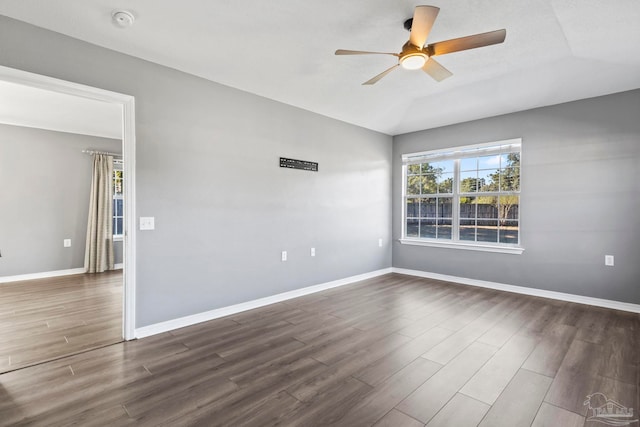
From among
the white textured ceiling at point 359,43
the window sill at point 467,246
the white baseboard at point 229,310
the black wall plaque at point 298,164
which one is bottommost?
the white baseboard at point 229,310

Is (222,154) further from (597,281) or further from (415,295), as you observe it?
(597,281)

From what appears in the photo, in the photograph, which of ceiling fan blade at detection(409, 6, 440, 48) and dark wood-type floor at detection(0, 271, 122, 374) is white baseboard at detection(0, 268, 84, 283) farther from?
ceiling fan blade at detection(409, 6, 440, 48)

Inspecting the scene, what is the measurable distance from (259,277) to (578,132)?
4.54m

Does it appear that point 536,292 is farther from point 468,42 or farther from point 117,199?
point 117,199

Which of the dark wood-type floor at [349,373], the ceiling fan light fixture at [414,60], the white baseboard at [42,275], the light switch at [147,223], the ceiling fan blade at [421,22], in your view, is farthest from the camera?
the white baseboard at [42,275]

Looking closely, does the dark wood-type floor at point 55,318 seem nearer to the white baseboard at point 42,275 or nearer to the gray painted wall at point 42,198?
the white baseboard at point 42,275

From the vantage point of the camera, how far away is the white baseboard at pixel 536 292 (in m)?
3.70

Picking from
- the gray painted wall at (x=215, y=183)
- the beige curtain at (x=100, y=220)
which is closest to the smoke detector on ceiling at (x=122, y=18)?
the gray painted wall at (x=215, y=183)

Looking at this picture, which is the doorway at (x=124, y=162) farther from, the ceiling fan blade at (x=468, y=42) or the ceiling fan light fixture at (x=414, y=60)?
the ceiling fan blade at (x=468, y=42)

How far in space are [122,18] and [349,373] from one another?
3.19m

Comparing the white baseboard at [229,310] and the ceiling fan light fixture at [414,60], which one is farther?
the white baseboard at [229,310]

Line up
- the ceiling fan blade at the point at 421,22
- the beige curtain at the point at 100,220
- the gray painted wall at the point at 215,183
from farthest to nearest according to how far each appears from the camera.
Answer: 1. the beige curtain at the point at 100,220
2. the gray painted wall at the point at 215,183
3. the ceiling fan blade at the point at 421,22

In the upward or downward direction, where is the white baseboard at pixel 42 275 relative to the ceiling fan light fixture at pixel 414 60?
downward

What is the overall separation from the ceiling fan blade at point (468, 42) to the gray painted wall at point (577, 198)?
2.75 metres
